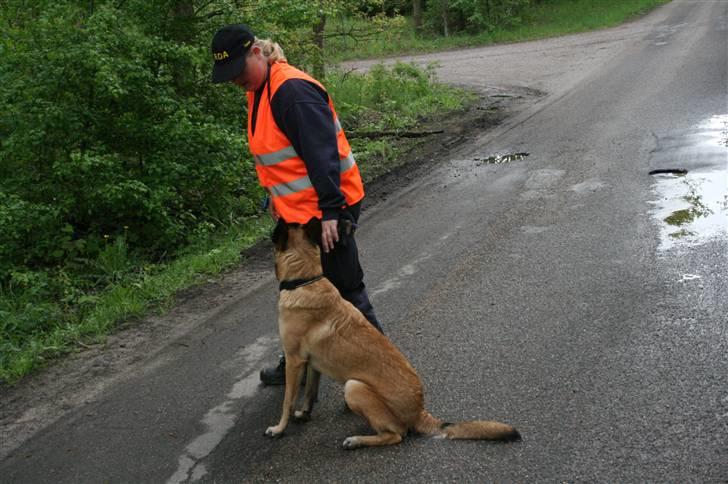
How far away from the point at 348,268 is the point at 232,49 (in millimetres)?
1416

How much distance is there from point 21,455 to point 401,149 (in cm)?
844

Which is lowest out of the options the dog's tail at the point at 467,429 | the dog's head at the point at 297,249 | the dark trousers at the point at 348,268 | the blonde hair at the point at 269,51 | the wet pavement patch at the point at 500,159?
the dog's tail at the point at 467,429

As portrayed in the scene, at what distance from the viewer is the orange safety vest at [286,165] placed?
13.8 ft

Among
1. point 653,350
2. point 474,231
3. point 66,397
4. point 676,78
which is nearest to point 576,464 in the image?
point 653,350

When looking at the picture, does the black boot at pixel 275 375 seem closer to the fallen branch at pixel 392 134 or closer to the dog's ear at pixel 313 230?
the dog's ear at pixel 313 230

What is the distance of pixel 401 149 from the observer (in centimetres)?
1193

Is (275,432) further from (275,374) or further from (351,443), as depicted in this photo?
(275,374)

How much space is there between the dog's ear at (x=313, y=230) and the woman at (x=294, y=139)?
0.15 ft

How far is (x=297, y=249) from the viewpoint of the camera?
4.21 m

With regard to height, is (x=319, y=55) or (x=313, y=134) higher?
(x=319, y=55)

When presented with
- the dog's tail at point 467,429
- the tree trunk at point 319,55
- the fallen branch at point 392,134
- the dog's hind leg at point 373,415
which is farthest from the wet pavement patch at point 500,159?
the dog's hind leg at point 373,415

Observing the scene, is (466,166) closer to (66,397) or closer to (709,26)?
(66,397)

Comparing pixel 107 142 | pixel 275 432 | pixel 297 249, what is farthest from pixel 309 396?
pixel 107 142

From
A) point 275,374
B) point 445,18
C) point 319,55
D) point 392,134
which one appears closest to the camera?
point 275,374
